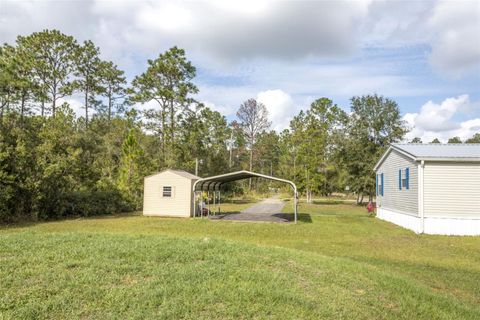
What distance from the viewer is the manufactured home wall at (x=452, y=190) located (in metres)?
13.0

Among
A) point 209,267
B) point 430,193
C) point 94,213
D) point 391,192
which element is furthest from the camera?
point 94,213

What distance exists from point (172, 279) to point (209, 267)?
0.71m

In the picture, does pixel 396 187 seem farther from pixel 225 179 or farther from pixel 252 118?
pixel 252 118

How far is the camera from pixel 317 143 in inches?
1363

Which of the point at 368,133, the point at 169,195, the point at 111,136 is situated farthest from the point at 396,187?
the point at 111,136

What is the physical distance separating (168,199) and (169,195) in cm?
22

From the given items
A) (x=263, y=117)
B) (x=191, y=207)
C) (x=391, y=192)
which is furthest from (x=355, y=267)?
(x=263, y=117)

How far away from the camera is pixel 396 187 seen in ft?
55.1

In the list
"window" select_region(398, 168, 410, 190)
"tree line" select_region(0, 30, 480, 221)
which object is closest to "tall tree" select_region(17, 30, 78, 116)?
"tree line" select_region(0, 30, 480, 221)

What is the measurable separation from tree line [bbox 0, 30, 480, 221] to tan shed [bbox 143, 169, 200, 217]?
2.45 meters

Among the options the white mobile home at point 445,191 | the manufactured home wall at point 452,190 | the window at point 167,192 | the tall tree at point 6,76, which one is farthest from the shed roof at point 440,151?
the tall tree at point 6,76

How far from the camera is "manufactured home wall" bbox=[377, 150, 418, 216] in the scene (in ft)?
46.2

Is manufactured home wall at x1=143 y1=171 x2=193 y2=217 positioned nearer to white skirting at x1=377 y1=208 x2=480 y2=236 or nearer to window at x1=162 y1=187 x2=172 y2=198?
window at x1=162 y1=187 x2=172 y2=198

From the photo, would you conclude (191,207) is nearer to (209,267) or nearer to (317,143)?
(209,267)
